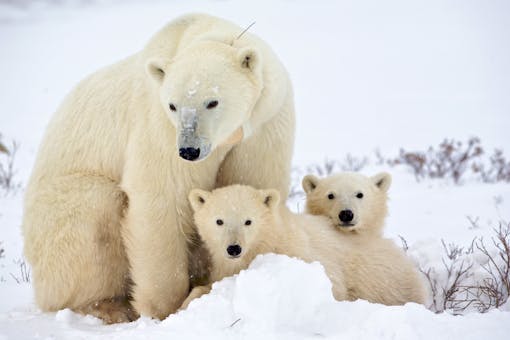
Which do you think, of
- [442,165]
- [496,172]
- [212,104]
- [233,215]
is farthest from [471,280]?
[496,172]

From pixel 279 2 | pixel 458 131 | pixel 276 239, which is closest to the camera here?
pixel 276 239

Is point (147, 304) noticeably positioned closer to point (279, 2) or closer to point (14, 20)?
point (279, 2)

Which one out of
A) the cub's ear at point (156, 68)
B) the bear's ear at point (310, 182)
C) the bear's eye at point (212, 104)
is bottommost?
the bear's ear at point (310, 182)

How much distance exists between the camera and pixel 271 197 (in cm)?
393

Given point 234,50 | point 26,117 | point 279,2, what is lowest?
point 26,117

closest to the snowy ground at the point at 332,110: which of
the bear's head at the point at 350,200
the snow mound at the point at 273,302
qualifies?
the snow mound at the point at 273,302

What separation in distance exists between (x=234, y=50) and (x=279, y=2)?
40.9m

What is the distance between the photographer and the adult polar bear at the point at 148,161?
11.5 feet

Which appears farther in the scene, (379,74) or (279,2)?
(279,2)

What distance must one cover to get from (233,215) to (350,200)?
1.26 meters

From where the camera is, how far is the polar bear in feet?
12.4

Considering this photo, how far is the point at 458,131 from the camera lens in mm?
17453

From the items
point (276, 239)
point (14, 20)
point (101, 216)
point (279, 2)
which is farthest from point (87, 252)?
point (14, 20)

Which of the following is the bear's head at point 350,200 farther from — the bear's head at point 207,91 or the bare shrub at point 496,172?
the bare shrub at point 496,172
